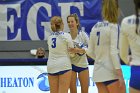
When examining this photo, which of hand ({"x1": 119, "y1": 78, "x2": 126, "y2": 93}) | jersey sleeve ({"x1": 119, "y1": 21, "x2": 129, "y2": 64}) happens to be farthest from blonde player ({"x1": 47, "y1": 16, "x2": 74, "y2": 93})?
jersey sleeve ({"x1": 119, "y1": 21, "x2": 129, "y2": 64})

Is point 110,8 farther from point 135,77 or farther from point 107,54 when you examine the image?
point 135,77

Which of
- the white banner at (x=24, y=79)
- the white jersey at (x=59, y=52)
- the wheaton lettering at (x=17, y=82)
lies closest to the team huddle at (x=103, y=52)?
the white jersey at (x=59, y=52)

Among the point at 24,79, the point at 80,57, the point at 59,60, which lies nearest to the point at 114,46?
the point at 59,60

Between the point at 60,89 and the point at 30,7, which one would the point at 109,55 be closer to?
the point at 60,89

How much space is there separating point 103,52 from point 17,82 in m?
3.45

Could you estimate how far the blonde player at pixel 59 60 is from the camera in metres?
5.00

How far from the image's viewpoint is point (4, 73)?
6.93 meters

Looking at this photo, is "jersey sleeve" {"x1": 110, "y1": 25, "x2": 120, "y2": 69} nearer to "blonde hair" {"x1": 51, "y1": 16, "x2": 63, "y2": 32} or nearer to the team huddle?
the team huddle

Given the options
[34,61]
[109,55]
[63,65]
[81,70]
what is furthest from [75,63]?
[109,55]

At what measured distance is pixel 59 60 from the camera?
4.99 meters

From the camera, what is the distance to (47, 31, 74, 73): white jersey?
499cm

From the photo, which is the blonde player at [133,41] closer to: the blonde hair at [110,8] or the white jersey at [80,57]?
the blonde hair at [110,8]

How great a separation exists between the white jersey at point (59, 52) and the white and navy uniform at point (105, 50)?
1.29m

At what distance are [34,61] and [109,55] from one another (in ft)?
11.2
